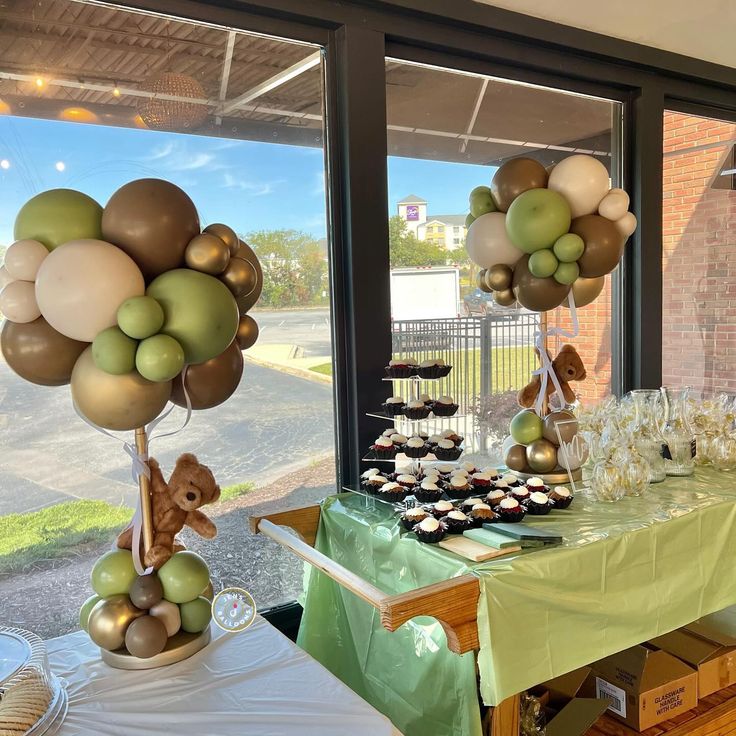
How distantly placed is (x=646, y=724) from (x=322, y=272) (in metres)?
1.50

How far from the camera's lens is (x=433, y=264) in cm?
224

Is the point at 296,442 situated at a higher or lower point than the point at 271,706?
higher

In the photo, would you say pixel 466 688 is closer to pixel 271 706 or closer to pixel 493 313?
pixel 271 706

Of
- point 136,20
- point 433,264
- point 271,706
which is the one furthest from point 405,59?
point 271,706

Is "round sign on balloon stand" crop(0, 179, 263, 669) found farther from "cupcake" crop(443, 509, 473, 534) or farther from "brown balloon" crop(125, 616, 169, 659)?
"cupcake" crop(443, 509, 473, 534)

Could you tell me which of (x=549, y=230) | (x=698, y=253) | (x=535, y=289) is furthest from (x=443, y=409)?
(x=698, y=253)

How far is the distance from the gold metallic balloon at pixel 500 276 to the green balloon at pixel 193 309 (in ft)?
2.88

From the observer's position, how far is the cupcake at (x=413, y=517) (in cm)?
149

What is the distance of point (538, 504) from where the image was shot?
1.59m

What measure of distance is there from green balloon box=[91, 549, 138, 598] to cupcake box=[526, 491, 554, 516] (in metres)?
0.87

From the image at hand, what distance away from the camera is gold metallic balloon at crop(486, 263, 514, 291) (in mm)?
1837

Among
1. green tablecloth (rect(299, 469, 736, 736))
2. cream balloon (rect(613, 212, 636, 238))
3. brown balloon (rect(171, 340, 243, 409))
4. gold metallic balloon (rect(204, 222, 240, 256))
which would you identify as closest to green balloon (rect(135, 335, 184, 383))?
brown balloon (rect(171, 340, 243, 409))

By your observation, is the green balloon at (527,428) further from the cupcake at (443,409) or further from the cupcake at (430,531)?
the cupcake at (430,531)

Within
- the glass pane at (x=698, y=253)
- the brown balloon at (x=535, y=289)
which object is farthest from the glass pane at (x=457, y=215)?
the glass pane at (x=698, y=253)
